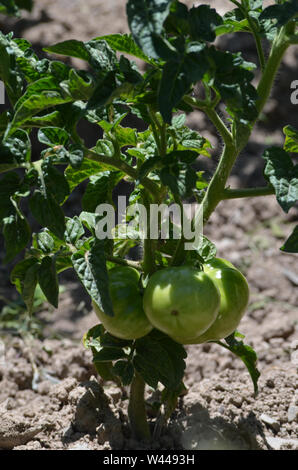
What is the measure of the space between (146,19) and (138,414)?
1039mm

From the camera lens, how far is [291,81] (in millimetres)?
3693

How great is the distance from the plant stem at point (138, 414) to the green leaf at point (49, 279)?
44 centimetres

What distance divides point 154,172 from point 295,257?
1716 millimetres

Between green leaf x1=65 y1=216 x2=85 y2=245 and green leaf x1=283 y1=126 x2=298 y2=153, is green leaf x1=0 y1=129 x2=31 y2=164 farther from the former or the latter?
green leaf x1=283 y1=126 x2=298 y2=153

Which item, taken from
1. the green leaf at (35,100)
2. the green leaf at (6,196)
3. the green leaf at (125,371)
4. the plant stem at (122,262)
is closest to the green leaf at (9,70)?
the green leaf at (35,100)

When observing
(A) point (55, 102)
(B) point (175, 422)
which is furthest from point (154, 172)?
(B) point (175, 422)

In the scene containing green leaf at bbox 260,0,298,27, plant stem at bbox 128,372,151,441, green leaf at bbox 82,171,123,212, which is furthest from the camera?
plant stem at bbox 128,372,151,441

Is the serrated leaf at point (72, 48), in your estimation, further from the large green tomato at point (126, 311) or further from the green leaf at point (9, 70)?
the large green tomato at point (126, 311)

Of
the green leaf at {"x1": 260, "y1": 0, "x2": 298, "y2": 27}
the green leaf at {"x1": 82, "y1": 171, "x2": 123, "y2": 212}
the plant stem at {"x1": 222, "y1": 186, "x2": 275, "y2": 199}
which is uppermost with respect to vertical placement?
the green leaf at {"x1": 260, "y1": 0, "x2": 298, "y2": 27}

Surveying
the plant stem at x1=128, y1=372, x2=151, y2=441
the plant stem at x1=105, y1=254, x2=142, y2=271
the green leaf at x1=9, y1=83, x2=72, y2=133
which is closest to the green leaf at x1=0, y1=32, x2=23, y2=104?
the green leaf at x1=9, y1=83, x2=72, y2=133

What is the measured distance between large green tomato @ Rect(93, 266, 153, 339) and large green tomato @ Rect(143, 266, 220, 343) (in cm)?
6

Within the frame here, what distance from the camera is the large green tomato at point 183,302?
124 cm

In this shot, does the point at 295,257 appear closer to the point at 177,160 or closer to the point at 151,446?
the point at 151,446

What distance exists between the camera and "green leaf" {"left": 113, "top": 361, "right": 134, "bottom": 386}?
1399mm
